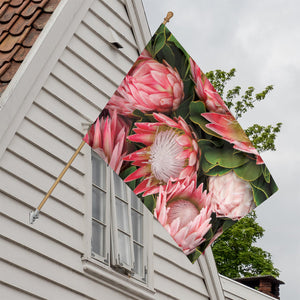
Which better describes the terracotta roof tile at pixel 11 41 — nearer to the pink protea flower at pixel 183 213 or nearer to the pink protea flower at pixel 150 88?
the pink protea flower at pixel 150 88

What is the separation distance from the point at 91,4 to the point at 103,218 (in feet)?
7.40

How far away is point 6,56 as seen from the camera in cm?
707

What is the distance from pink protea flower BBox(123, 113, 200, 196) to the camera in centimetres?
605

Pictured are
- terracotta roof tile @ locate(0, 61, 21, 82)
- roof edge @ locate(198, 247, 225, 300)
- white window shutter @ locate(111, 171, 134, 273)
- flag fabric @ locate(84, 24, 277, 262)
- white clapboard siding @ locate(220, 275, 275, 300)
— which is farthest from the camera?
white clapboard siding @ locate(220, 275, 275, 300)

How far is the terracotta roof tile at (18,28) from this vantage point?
6964mm

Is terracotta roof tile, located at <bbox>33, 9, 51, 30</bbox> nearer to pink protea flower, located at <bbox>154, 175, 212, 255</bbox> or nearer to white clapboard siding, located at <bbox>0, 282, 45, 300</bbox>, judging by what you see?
pink protea flower, located at <bbox>154, 175, 212, 255</bbox>

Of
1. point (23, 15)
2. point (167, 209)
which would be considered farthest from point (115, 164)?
point (23, 15)

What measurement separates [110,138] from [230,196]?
1.07m

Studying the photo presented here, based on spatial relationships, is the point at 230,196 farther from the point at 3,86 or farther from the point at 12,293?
the point at 3,86

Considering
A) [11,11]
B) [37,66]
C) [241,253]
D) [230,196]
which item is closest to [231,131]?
[230,196]

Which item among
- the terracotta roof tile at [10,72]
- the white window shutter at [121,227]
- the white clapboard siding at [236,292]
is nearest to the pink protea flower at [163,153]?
the terracotta roof tile at [10,72]

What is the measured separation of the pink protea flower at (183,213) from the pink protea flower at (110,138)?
0.43 meters

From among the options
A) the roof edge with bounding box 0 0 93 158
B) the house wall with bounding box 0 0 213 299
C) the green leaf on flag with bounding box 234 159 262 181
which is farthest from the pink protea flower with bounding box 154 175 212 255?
the roof edge with bounding box 0 0 93 158

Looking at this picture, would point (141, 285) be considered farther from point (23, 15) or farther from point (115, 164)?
point (23, 15)
